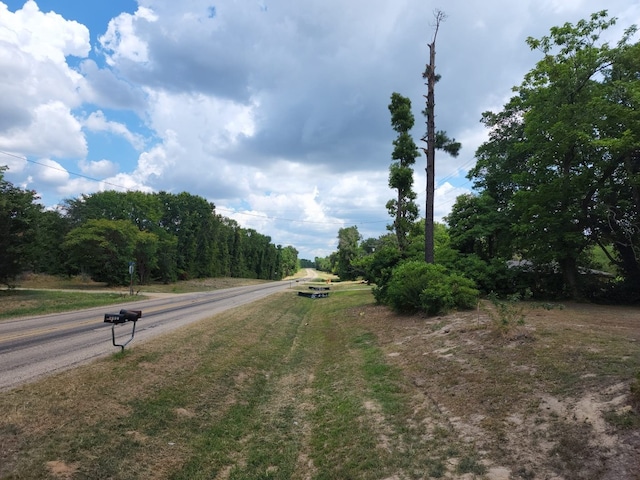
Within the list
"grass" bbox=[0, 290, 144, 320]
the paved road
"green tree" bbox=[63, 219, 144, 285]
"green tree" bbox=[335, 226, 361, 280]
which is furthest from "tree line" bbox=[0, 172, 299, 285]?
"green tree" bbox=[335, 226, 361, 280]

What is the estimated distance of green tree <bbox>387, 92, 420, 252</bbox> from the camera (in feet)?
70.9

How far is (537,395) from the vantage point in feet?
17.9

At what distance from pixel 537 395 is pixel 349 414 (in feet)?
9.36

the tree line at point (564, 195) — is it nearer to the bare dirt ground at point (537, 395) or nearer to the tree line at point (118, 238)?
the bare dirt ground at point (537, 395)

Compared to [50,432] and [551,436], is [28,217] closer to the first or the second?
[50,432]

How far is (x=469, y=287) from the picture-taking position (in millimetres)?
14555

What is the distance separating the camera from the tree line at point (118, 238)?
24.3 m

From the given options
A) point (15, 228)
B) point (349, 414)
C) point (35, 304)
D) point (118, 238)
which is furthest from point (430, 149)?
point (118, 238)

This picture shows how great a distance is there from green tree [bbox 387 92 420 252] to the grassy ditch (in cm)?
1267

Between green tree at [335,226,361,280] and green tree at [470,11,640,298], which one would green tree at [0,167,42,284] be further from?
green tree at [335,226,361,280]

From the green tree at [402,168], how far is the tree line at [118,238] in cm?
2312

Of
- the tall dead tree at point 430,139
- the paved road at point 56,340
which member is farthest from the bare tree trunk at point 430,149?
the paved road at point 56,340

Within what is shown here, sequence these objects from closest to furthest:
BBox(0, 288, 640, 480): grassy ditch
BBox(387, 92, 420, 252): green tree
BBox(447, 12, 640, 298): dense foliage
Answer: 1. BBox(0, 288, 640, 480): grassy ditch
2. BBox(447, 12, 640, 298): dense foliage
3. BBox(387, 92, 420, 252): green tree

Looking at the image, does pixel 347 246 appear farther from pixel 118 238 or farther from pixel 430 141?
pixel 430 141
